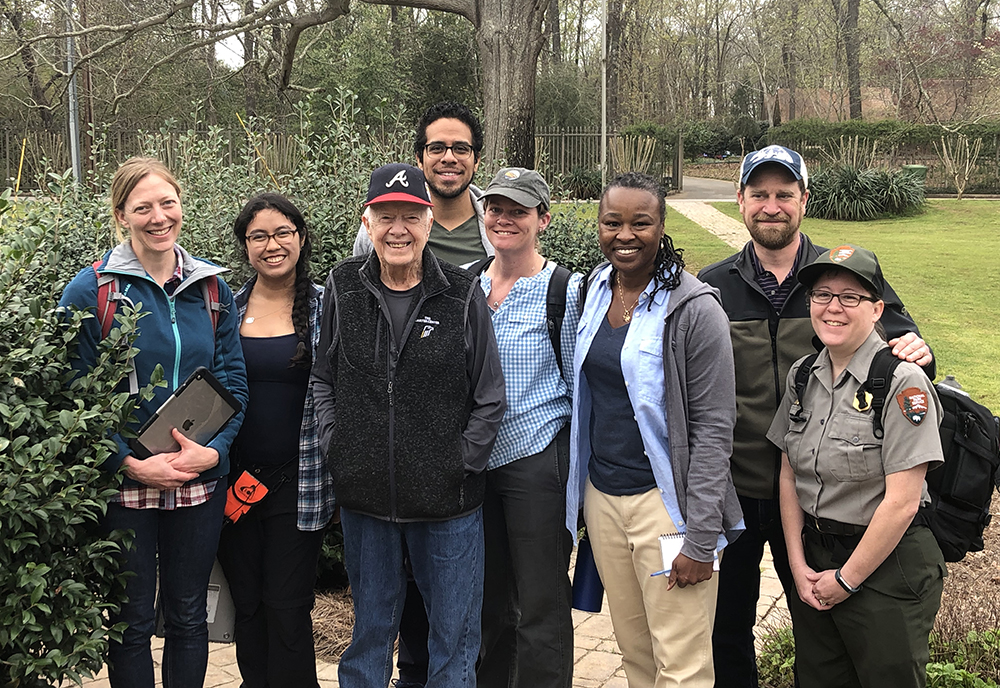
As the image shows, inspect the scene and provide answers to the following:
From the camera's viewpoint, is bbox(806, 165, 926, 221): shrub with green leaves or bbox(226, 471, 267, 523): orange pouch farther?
bbox(806, 165, 926, 221): shrub with green leaves

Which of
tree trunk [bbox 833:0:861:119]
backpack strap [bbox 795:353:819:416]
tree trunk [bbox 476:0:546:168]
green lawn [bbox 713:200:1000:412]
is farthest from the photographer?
tree trunk [bbox 833:0:861:119]

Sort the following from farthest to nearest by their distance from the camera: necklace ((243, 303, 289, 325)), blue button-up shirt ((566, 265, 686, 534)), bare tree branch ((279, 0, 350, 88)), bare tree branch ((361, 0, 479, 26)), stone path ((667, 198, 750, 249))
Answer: stone path ((667, 198, 750, 249)), bare tree branch ((279, 0, 350, 88)), bare tree branch ((361, 0, 479, 26)), necklace ((243, 303, 289, 325)), blue button-up shirt ((566, 265, 686, 534))

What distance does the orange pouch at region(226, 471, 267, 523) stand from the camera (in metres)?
3.38

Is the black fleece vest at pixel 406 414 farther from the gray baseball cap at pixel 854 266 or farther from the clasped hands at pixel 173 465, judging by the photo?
the gray baseball cap at pixel 854 266

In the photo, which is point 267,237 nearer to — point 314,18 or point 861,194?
point 314,18

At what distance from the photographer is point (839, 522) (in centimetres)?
292

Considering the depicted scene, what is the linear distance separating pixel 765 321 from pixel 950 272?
39.3 ft

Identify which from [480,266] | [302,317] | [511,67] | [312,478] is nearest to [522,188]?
[480,266]

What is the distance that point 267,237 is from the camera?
348 cm

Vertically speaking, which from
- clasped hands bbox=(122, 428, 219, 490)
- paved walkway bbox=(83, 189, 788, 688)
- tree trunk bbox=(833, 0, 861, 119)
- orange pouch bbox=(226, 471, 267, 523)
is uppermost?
tree trunk bbox=(833, 0, 861, 119)

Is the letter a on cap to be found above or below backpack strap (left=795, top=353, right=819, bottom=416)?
above

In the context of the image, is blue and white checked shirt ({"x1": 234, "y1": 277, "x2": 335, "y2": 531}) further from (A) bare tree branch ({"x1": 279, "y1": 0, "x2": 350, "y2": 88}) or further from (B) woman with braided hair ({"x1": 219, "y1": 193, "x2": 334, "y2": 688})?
(A) bare tree branch ({"x1": 279, "y1": 0, "x2": 350, "y2": 88})

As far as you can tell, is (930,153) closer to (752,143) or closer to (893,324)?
(752,143)

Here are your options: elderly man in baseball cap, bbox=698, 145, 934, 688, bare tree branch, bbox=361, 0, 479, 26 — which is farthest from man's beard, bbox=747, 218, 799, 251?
bare tree branch, bbox=361, 0, 479, 26
